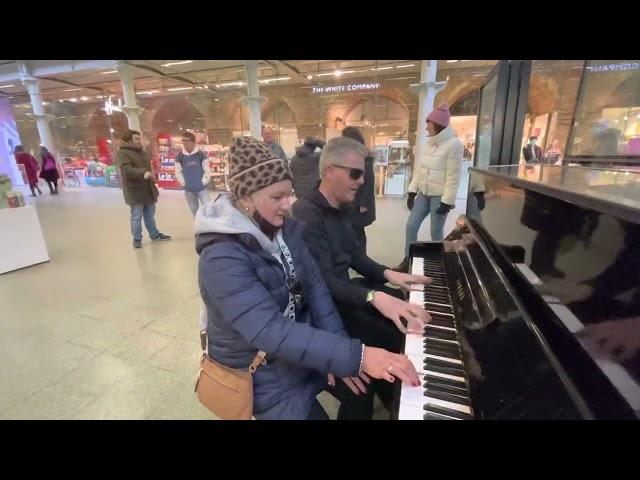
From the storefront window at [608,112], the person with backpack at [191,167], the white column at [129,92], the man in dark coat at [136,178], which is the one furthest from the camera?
the white column at [129,92]

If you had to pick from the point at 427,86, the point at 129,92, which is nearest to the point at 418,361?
the point at 427,86

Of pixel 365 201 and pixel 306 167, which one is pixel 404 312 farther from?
pixel 306 167

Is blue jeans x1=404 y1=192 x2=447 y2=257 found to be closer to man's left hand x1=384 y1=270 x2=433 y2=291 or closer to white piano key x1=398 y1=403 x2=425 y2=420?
man's left hand x1=384 y1=270 x2=433 y2=291

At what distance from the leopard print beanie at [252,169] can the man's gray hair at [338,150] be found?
1.94 feet

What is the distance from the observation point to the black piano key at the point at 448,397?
2.72 ft

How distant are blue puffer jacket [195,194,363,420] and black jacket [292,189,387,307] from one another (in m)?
0.45

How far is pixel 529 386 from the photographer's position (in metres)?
0.69

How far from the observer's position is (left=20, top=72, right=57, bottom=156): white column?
35.2 feet

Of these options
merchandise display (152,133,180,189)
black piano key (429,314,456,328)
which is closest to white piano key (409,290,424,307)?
black piano key (429,314,456,328)

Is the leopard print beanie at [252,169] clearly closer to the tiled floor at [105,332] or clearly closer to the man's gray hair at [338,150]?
the man's gray hair at [338,150]

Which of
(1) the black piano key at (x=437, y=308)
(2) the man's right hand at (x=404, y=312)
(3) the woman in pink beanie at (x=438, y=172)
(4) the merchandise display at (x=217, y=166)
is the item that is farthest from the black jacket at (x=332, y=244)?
(4) the merchandise display at (x=217, y=166)

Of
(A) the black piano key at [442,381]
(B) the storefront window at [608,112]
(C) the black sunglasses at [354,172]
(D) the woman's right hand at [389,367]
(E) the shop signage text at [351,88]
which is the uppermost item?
(E) the shop signage text at [351,88]
